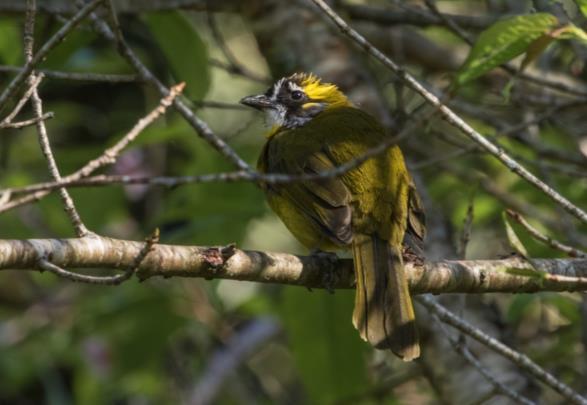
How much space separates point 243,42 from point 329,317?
5945 mm

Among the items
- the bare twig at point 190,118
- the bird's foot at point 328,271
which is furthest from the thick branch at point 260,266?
the bare twig at point 190,118

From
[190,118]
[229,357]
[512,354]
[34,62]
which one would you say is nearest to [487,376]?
[512,354]

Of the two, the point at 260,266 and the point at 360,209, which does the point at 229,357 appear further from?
the point at 260,266

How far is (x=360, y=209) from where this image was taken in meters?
4.45

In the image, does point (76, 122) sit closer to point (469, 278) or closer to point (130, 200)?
point (130, 200)

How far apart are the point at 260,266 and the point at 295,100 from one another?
8.80ft

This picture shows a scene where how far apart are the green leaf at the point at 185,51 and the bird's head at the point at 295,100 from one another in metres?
0.74

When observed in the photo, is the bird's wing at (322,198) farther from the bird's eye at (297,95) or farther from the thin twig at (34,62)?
the thin twig at (34,62)

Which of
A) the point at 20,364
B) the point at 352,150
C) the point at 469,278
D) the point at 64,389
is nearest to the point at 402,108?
the point at 352,150

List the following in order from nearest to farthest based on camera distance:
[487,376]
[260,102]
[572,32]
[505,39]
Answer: [505,39] → [572,32] → [487,376] → [260,102]

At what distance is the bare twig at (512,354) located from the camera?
11.4 feet

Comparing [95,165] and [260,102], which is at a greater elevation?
[260,102]

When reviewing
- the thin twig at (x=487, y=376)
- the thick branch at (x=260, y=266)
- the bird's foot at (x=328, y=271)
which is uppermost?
the bird's foot at (x=328, y=271)

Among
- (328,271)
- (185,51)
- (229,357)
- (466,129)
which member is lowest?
(328,271)
